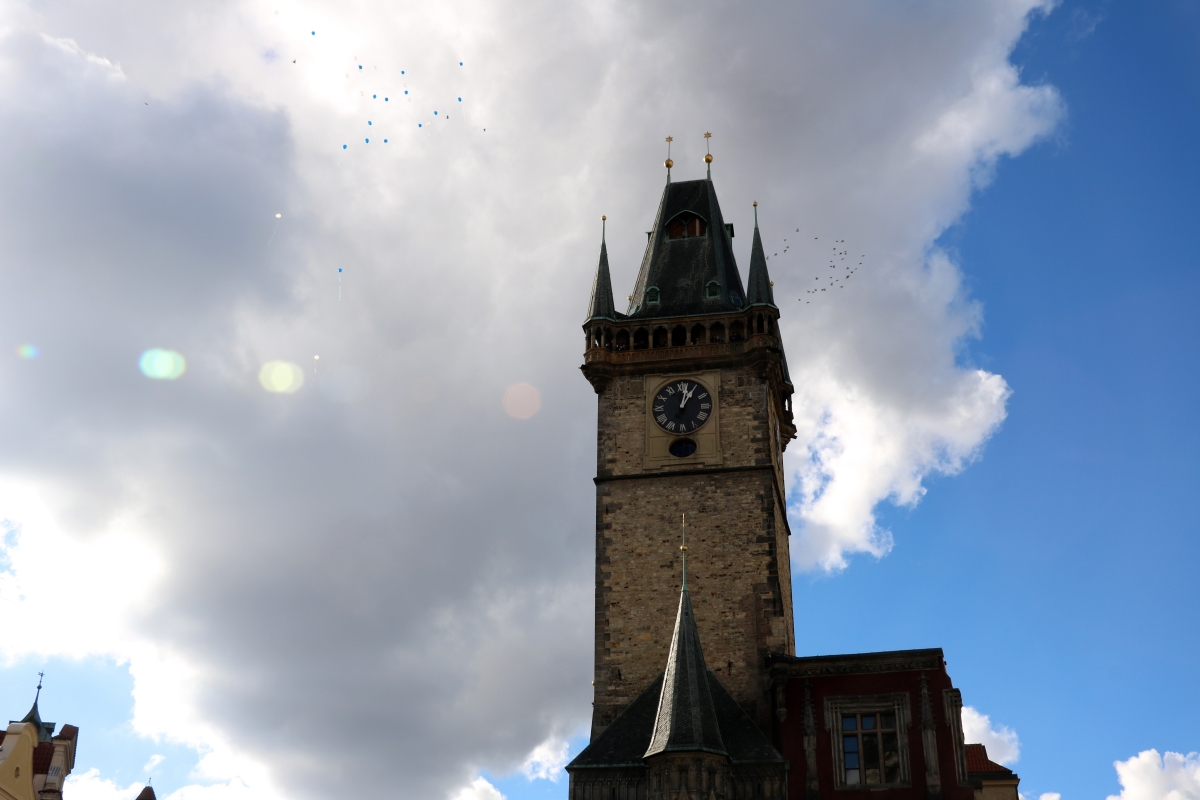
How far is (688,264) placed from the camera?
194ft

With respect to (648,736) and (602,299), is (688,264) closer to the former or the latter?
(602,299)

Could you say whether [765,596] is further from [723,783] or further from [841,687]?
[723,783]

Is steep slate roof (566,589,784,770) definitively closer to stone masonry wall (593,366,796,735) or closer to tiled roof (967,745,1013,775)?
stone masonry wall (593,366,796,735)

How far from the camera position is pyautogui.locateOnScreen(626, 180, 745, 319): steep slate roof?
5694 centimetres

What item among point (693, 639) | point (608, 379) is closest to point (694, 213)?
point (608, 379)

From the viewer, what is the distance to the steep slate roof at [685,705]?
41.9 m

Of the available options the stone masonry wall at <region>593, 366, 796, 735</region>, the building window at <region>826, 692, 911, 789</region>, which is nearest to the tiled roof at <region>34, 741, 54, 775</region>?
the stone masonry wall at <region>593, 366, 796, 735</region>

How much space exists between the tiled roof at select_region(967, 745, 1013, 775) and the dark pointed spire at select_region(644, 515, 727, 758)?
48.4 feet

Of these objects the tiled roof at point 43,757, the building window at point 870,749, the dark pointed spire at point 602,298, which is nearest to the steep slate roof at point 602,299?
the dark pointed spire at point 602,298

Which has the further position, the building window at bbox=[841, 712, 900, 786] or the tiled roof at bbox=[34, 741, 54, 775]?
the tiled roof at bbox=[34, 741, 54, 775]

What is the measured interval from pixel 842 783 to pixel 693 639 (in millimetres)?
6717

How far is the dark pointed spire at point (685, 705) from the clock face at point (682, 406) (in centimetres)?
1023

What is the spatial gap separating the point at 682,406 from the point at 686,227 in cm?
1115

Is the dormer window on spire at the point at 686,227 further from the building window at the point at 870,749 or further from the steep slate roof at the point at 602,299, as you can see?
the building window at the point at 870,749
